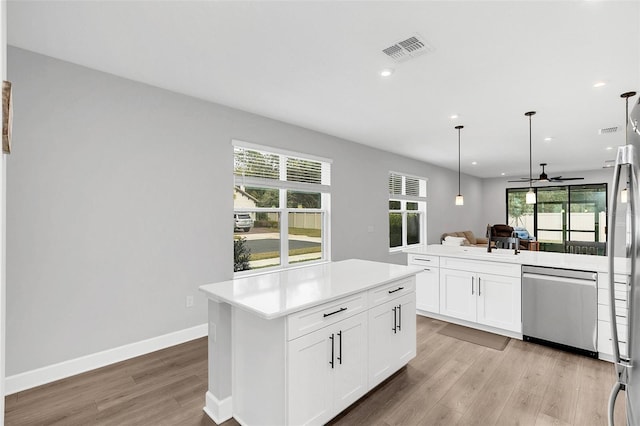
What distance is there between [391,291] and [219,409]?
1440mm

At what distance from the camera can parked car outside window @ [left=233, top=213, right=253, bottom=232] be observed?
3.96 m

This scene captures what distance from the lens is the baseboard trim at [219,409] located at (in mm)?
2045

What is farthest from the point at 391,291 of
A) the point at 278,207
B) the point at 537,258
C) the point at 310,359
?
the point at 278,207

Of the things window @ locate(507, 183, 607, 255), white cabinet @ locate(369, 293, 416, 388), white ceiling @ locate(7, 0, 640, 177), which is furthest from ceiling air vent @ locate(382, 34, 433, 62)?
window @ locate(507, 183, 607, 255)

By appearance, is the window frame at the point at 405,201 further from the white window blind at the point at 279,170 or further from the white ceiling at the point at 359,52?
the white ceiling at the point at 359,52

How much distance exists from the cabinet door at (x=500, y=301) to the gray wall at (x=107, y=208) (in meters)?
2.96

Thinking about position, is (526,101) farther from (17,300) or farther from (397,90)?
(17,300)

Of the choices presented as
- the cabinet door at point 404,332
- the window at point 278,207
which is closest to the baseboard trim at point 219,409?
the cabinet door at point 404,332

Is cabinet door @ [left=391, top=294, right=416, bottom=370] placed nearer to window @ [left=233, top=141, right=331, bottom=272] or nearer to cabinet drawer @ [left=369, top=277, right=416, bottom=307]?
cabinet drawer @ [left=369, top=277, right=416, bottom=307]

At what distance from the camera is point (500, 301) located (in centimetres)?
352

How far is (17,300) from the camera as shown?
2.44 m

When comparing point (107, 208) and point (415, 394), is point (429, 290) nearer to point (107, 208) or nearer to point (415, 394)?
point (415, 394)

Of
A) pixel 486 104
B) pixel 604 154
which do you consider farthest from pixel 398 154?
pixel 604 154

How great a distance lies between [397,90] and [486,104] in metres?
1.18
